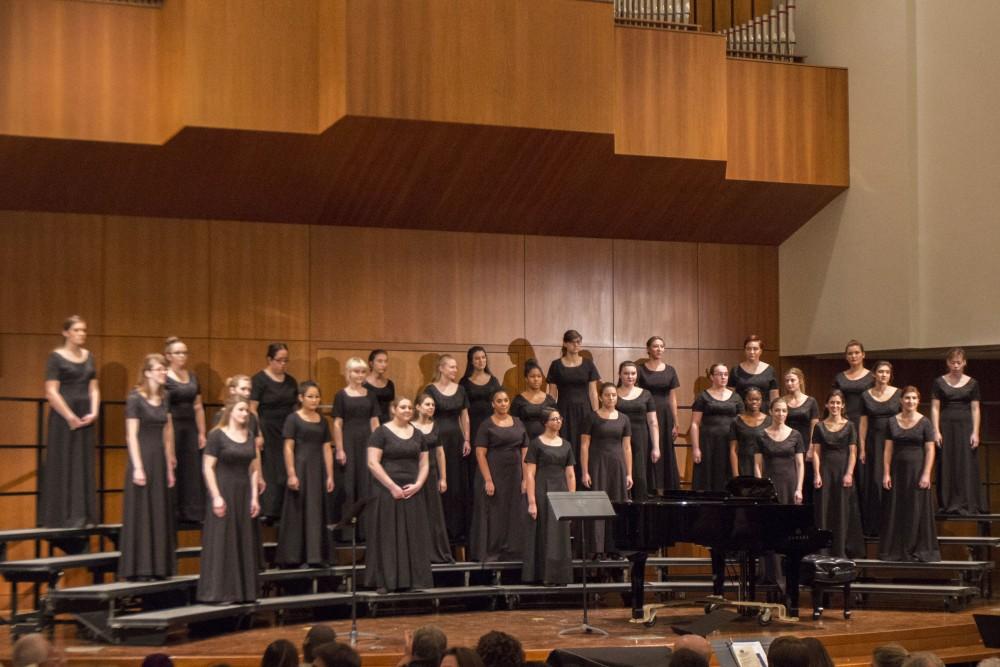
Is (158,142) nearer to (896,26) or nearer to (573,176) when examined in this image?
(573,176)

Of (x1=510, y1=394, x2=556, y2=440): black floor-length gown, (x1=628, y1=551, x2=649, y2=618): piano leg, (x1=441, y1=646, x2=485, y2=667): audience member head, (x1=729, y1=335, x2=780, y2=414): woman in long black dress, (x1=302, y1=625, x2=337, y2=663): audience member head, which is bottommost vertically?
(x1=628, y1=551, x2=649, y2=618): piano leg

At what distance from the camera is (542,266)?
10172 millimetres

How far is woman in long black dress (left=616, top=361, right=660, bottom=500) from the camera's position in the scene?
8.71m

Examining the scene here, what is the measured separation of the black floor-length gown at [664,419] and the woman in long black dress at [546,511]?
3.45 feet

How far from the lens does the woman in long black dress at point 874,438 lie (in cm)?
863

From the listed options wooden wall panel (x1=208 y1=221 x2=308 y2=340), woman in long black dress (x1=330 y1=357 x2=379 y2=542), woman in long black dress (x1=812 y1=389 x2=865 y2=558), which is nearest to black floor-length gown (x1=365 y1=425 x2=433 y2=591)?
woman in long black dress (x1=330 y1=357 x2=379 y2=542)

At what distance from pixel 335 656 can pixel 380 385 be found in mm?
5152

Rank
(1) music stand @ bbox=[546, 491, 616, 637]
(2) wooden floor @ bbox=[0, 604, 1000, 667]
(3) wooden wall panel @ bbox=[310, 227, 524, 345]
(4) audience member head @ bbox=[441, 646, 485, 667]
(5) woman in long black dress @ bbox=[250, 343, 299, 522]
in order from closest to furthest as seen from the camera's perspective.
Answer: (4) audience member head @ bbox=[441, 646, 485, 667], (2) wooden floor @ bbox=[0, 604, 1000, 667], (1) music stand @ bbox=[546, 491, 616, 637], (5) woman in long black dress @ bbox=[250, 343, 299, 522], (3) wooden wall panel @ bbox=[310, 227, 524, 345]

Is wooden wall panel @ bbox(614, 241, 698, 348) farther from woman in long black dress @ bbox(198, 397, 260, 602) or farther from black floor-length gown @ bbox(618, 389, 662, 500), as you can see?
woman in long black dress @ bbox(198, 397, 260, 602)

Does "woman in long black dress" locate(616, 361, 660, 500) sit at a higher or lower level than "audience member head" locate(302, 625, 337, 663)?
higher

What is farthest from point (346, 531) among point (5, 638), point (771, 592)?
point (771, 592)

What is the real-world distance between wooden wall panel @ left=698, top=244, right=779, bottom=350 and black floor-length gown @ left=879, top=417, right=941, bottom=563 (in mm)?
2344

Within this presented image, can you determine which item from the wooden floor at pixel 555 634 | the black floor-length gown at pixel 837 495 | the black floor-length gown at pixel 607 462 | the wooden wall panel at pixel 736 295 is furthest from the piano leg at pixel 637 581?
the wooden wall panel at pixel 736 295

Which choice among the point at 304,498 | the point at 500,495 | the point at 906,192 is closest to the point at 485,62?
the point at 500,495
